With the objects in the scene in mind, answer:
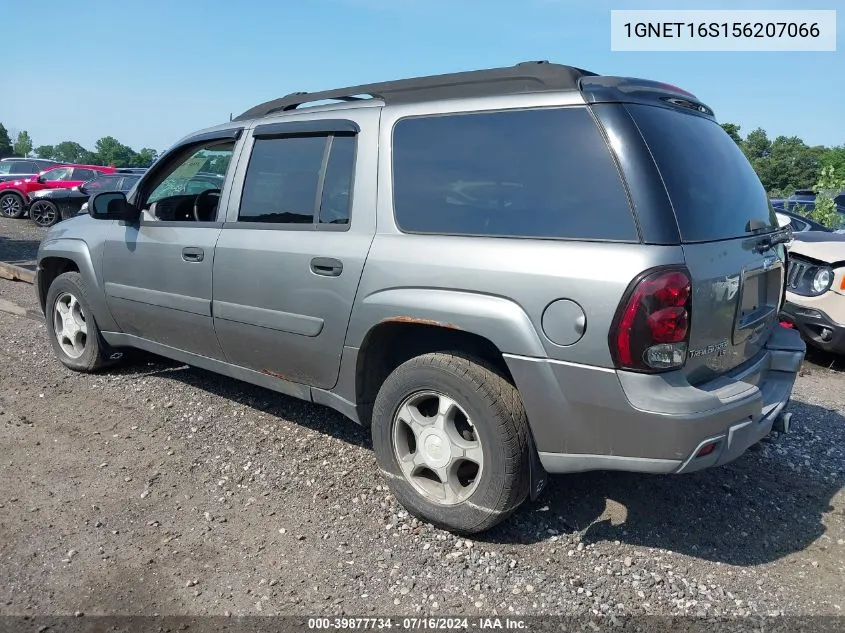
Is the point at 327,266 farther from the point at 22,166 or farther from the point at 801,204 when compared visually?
the point at 22,166

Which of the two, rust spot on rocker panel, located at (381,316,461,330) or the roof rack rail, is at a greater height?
the roof rack rail

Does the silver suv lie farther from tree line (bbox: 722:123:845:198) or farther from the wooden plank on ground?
tree line (bbox: 722:123:845:198)

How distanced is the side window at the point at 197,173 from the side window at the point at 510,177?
1.45 metres

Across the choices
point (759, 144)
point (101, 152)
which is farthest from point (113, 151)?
point (759, 144)

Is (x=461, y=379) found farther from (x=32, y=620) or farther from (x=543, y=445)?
(x=32, y=620)

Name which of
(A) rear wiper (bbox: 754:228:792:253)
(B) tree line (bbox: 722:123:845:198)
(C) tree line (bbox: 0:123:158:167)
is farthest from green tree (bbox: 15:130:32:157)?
(A) rear wiper (bbox: 754:228:792:253)

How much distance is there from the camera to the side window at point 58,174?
60.6 feet

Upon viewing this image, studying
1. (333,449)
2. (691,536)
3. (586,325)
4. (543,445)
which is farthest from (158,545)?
(691,536)

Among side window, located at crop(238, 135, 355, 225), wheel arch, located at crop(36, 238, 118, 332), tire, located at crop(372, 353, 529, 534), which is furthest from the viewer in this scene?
wheel arch, located at crop(36, 238, 118, 332)

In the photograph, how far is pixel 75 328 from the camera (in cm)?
537

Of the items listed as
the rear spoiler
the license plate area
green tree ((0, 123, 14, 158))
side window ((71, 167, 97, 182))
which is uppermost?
green tree ((0, 123, 14, 158))

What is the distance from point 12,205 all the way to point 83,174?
7.61 feet

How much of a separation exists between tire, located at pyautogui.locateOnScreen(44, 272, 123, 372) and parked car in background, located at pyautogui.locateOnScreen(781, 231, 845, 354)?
215 inches

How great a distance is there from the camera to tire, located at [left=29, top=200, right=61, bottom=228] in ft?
56.1
